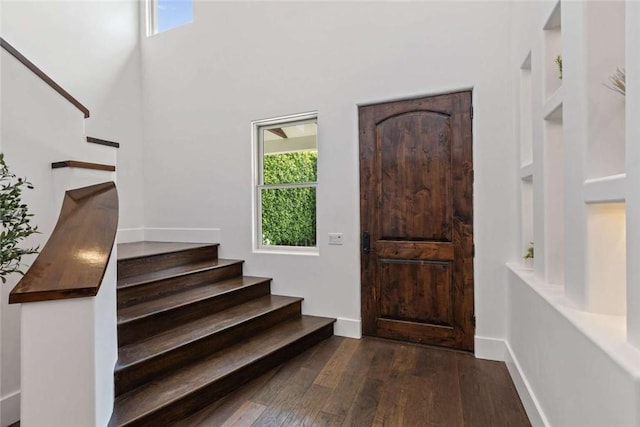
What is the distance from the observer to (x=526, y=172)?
239 cm

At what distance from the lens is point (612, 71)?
1359 millimetres

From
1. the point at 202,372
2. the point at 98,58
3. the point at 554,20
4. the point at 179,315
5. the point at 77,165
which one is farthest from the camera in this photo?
the point at 98,58

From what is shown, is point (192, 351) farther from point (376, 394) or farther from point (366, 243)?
point (366, 243)

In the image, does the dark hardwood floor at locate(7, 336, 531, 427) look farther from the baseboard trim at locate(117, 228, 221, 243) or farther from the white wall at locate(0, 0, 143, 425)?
the baseboard trim at locate(117, 228, 221, 243)

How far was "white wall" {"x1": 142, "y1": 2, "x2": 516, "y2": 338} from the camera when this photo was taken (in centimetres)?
275

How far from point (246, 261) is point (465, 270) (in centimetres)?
232

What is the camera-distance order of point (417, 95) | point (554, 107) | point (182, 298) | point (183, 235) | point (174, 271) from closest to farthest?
point (554, 107), point (182, 298), point (417, 95), point (174, 271), point (183, 235)

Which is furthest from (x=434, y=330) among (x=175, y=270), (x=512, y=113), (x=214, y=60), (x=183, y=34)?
(x=183, y=34)

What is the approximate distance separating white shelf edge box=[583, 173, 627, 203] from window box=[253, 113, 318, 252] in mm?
2391

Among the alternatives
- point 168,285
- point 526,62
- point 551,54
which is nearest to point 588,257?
point 551,54

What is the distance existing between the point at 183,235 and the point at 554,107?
3.98m

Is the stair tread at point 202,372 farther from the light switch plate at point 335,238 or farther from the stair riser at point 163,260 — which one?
the stair riser at point 163,260

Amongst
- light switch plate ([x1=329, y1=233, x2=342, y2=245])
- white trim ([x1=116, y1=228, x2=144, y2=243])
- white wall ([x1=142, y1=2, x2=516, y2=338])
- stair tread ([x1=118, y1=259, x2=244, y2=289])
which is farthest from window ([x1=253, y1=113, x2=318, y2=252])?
Answer: white trim ([x1=116, y1=228, x2=144, y2=243])

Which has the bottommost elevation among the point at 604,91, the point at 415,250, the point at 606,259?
the point at 415,250
